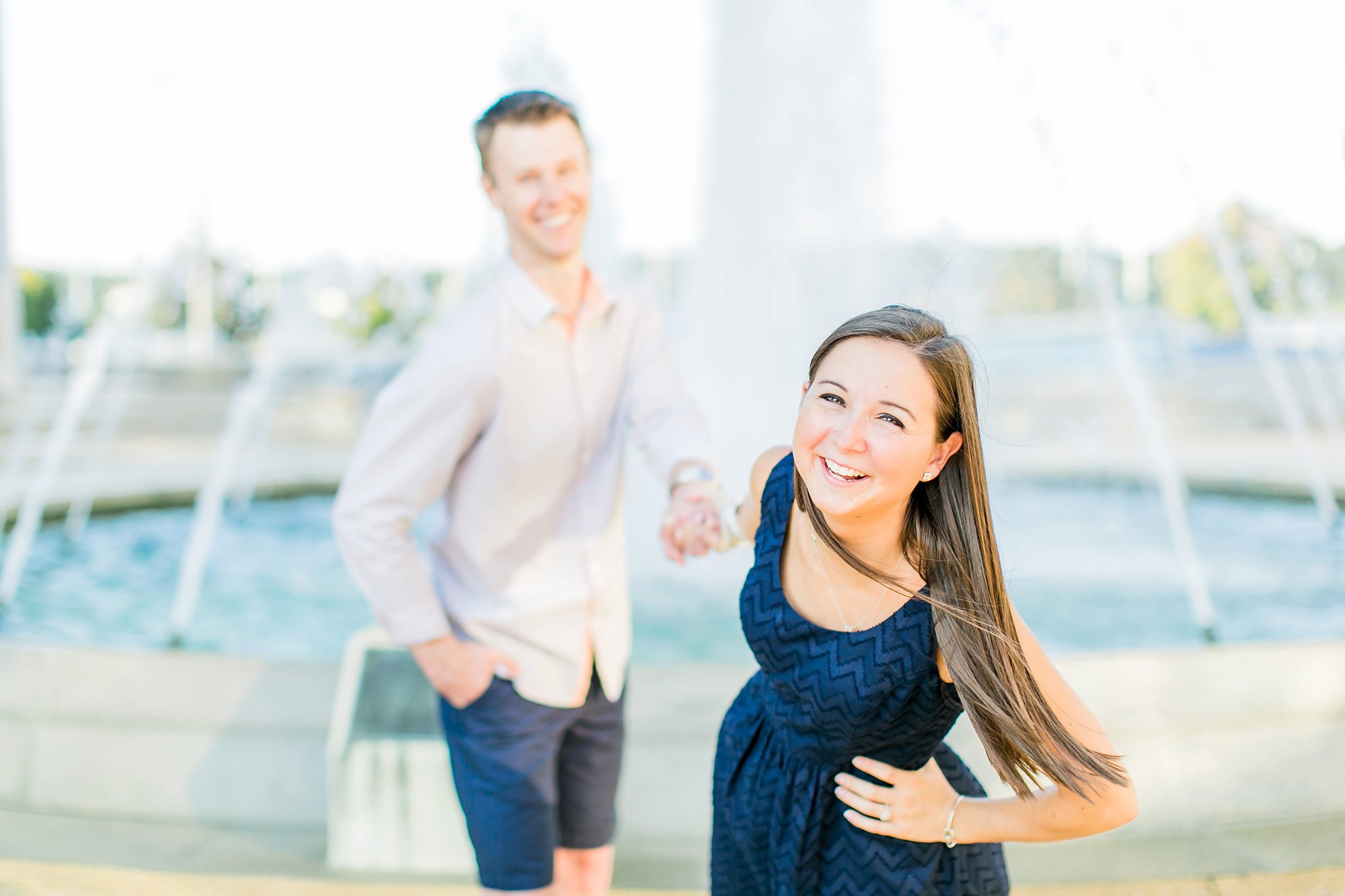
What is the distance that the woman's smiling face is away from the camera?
4.67 feet

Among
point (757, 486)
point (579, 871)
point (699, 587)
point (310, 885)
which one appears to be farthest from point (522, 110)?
point (699, 587)

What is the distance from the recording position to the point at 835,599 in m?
1.56

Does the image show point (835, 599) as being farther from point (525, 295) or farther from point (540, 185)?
point (540, 185)

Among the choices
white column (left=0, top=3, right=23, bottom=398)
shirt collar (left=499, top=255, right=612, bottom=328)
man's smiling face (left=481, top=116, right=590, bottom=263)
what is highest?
white column (left=0, top=3, right=23, bottom=398)

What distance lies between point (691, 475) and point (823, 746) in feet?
2.33

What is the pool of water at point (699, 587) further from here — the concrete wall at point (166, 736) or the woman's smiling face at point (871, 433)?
the woman's smiling face at point (871, 433)

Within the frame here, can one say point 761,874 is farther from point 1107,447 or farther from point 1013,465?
point 1107,447

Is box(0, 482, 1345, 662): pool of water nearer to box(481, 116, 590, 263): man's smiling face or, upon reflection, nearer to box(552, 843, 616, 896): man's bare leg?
box(552, 843, 616, 896): man's bare leg

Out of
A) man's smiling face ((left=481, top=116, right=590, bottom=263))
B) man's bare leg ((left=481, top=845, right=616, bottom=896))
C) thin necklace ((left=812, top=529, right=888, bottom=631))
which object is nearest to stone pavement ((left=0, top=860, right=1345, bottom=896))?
man's bare leg ((left=481, top=845, right=616, bottom=896))

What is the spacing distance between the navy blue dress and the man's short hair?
0.83 m

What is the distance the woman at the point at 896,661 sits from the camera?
1405 millimetres

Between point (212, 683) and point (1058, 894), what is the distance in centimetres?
233

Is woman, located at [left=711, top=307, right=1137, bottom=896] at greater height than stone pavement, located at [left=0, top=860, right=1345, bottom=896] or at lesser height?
greater

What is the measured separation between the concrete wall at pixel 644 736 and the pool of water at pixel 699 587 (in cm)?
75
